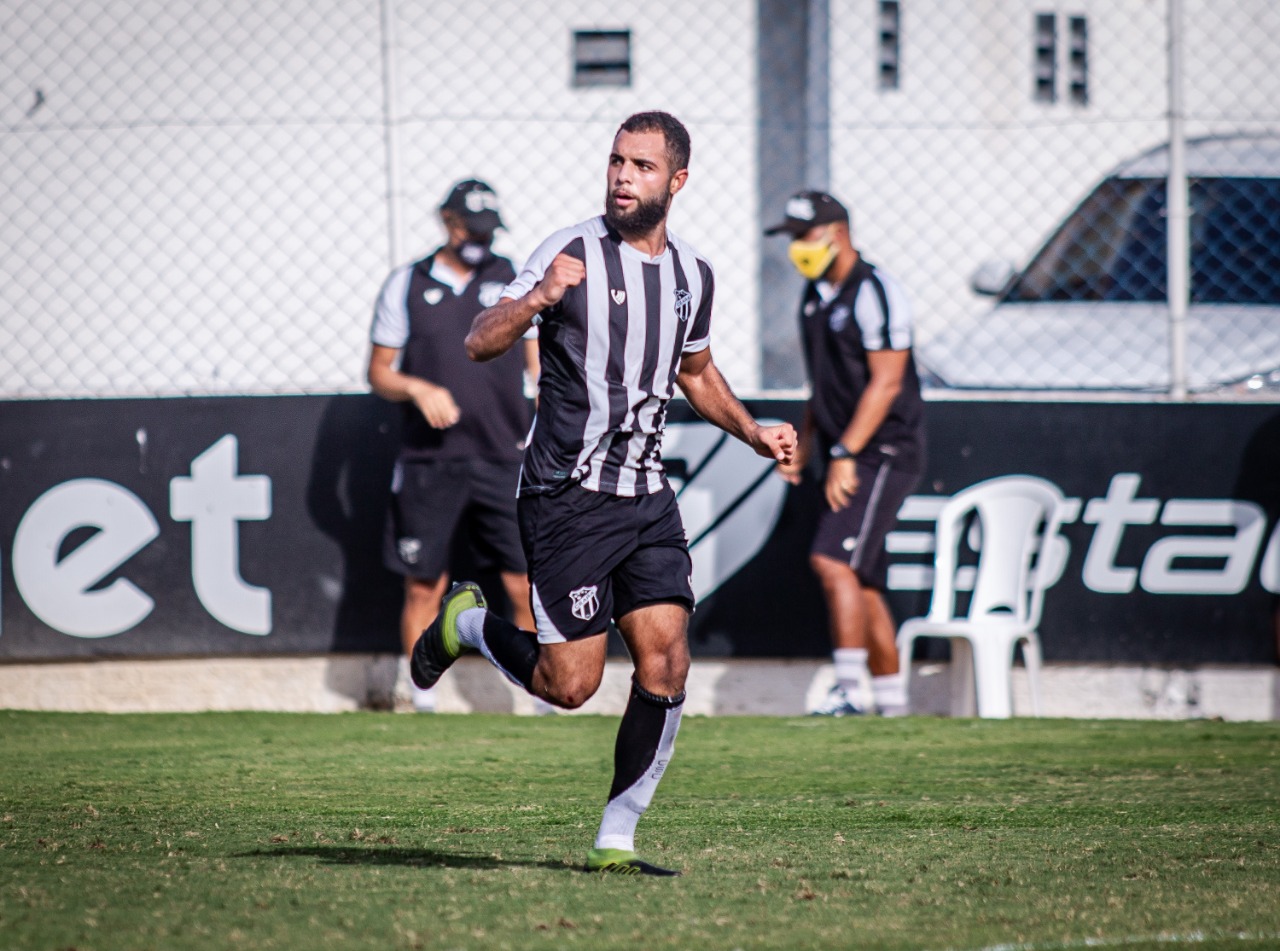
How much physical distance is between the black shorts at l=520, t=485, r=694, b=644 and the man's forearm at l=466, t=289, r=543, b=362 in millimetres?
426

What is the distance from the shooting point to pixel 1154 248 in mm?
8766

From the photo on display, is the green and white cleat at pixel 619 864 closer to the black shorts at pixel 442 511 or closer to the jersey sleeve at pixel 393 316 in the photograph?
the black shorts at pixel 442 511

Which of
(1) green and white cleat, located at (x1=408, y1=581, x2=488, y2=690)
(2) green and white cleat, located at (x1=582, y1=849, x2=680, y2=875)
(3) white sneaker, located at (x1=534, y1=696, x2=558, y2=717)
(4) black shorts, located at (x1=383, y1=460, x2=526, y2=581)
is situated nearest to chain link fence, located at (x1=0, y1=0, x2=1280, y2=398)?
(4) black shorts, located at (x1=383, y1=460, x2=526, y2=581)

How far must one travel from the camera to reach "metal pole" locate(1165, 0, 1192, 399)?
7875 millimetres

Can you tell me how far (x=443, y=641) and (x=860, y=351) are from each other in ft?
10.2

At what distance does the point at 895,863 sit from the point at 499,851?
3.39 feet

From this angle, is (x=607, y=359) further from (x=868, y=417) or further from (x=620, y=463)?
(x=868, y=417)

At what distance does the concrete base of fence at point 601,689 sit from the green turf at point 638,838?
446mm

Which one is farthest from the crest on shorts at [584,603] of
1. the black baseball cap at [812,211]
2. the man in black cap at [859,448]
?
the black baseball cap at [812,211]

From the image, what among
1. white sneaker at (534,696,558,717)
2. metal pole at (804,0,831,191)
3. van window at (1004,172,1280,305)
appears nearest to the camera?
white sneaker at (534,696,558,717)

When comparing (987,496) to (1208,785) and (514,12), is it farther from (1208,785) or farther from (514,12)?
(514,12)

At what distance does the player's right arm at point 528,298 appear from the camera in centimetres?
388

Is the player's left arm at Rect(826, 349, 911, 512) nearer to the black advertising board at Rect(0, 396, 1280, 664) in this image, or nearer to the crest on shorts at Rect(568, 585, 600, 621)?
the black advertising board at Rect(0, 396, 1280, 664)

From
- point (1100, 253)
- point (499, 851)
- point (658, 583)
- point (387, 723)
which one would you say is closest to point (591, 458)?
point (658, 583)
